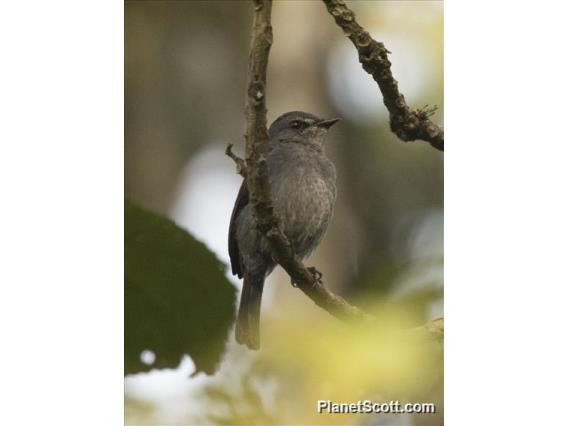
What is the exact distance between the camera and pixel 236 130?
364cm

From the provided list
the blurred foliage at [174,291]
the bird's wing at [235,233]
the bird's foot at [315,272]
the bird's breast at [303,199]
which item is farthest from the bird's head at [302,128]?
the blurred foliage at [174,291]

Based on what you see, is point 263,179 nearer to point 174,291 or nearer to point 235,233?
point 235,233

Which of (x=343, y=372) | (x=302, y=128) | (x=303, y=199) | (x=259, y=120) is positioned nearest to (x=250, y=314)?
(x=343, y=372)

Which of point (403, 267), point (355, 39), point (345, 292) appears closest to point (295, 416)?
point (345, 292)

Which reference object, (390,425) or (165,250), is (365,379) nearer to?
(390,425)

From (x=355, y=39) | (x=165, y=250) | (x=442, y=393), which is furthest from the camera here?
(x=442, y=393)

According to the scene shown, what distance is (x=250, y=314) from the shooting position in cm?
371

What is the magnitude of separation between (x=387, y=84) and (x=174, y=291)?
5.55 ft

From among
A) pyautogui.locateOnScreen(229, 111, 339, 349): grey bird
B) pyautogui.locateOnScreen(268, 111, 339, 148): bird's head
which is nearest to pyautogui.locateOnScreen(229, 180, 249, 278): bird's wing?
pyautogui.locateOnScreen(229, 111, 339, 349): grey bird

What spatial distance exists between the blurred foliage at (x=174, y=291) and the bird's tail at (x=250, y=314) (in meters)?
1.05

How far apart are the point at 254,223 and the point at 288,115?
2.71ft

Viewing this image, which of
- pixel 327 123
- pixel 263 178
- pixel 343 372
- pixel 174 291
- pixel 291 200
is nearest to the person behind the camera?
pixel 174 291

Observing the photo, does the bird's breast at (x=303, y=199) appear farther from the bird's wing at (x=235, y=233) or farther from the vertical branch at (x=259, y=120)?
the vertical branch at (x=259, y=120)

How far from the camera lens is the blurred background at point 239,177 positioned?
138 inches
